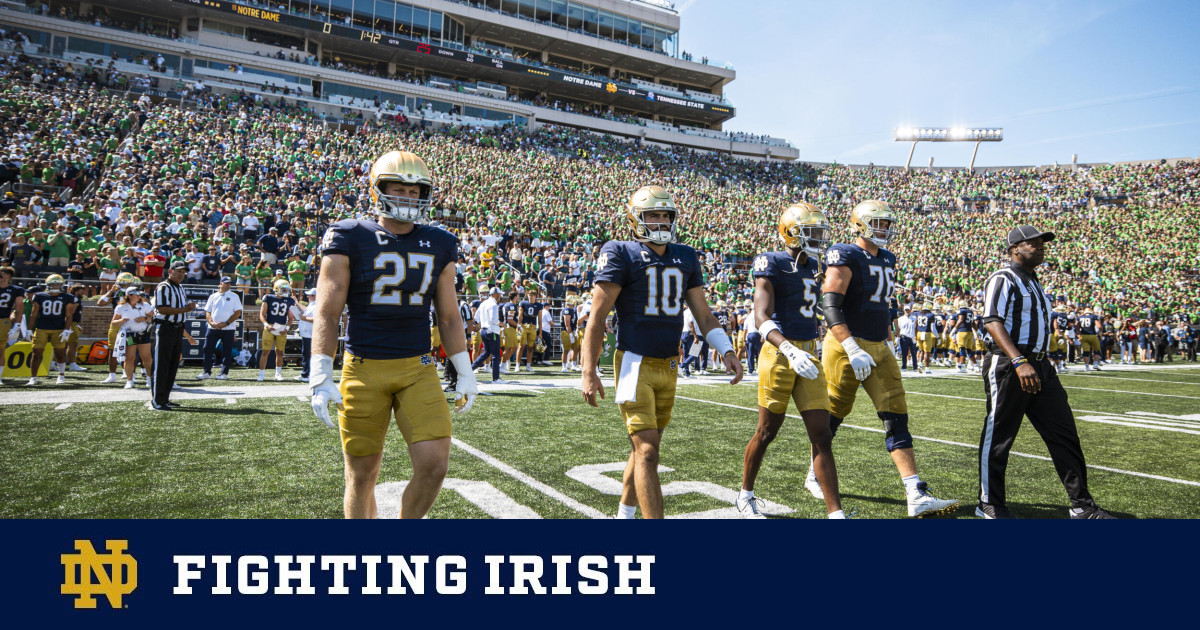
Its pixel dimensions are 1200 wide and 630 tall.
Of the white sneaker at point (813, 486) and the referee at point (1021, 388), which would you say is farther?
the white sneaker at point (813, 486)

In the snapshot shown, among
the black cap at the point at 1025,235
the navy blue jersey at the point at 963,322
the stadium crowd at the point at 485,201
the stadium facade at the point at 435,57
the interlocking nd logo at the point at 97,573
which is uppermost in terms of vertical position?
the stadium facade at the point at 435,57

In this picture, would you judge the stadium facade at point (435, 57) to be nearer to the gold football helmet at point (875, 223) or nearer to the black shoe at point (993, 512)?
the gold football helmet at point (875, 223)

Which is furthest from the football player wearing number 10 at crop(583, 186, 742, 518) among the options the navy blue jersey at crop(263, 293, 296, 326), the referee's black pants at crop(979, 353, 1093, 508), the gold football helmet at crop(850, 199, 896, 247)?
the navy blue jersey at crop(263, 293, 296, 326)

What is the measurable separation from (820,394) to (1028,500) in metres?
2.07

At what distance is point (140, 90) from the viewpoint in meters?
30.8

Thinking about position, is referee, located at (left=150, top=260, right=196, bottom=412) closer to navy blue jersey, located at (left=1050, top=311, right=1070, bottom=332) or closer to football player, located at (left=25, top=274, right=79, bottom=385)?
football player, located at (left=25, top=274, right=79, bottom=385)

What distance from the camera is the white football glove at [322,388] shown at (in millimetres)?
2982

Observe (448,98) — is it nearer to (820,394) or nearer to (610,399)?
(610,399)

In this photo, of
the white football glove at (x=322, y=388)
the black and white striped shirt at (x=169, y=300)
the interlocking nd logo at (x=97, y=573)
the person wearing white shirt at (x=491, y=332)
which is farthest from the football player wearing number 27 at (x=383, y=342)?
the person wearing white shirt at (x=491, y=332)

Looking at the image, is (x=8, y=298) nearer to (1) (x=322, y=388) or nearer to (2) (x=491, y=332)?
(2) (x=491, y=332)

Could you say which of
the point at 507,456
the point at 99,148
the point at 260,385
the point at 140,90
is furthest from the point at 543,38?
the point at 507,456

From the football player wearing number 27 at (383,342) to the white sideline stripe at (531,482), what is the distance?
5.12ft

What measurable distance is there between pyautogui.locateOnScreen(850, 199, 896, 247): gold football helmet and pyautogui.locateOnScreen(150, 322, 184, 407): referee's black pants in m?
8.12

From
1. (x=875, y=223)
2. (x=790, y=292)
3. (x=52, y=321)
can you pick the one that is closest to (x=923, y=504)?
(x=790, y=292)
